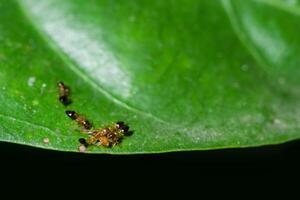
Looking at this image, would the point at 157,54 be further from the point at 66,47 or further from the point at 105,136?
the point at 105,136

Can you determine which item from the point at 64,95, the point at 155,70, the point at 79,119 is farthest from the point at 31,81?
the point at 155,70

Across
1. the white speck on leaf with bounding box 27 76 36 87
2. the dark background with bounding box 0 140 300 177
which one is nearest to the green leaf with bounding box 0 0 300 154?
the white speck on leaf with bounding box 27 76 36 87

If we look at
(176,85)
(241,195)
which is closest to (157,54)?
(176,85)

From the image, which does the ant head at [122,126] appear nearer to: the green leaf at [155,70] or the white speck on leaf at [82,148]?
the green leaf at [155,70]

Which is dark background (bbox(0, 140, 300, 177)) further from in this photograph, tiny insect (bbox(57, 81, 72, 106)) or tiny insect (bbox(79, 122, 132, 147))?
tiny insect (bbox(79, 122, 132, 147))

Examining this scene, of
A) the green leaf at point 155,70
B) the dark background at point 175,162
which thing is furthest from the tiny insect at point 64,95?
the dark background at point 175,162
